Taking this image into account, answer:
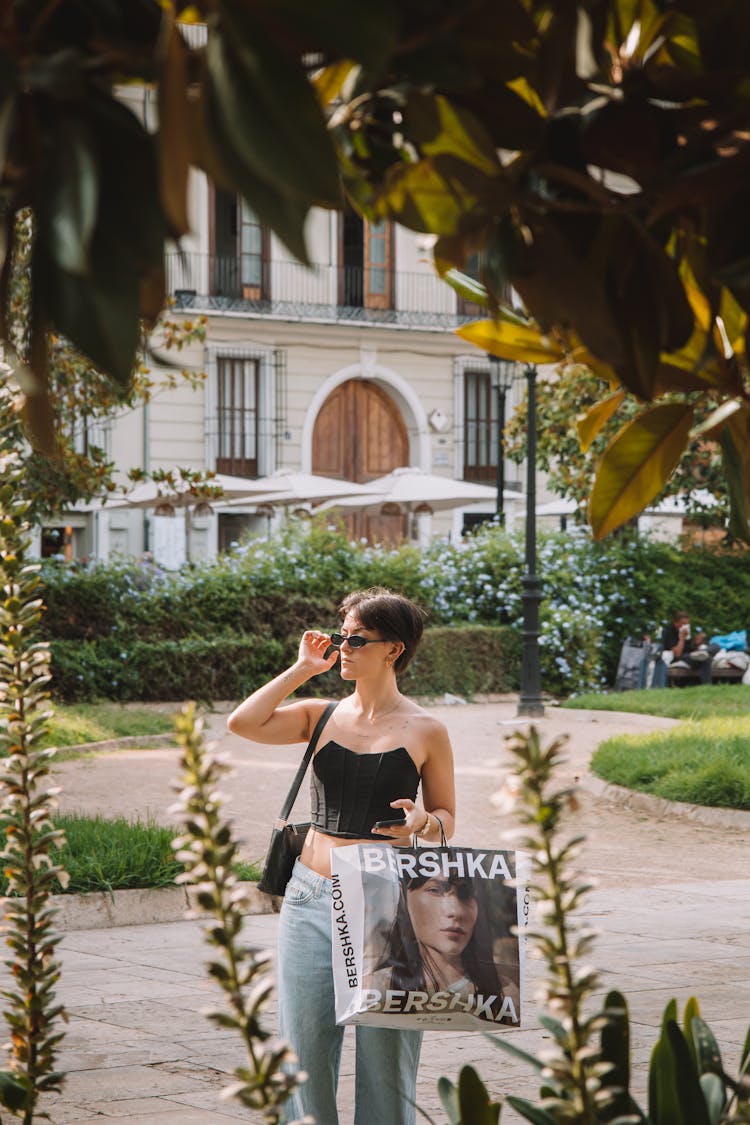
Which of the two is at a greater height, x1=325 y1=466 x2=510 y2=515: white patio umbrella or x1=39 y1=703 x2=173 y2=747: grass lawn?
x1=325 y1=466 x2=510 y2=515: white patio umbrella

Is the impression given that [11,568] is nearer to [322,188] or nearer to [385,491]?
[322,188]

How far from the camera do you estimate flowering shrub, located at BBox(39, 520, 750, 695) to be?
72.0 ft

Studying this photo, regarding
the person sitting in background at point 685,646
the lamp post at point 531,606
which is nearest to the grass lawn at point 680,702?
the lamp post at point 531,606

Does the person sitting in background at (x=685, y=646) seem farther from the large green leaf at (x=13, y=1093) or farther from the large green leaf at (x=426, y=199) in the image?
the large green leaf at (x=426, y=199)

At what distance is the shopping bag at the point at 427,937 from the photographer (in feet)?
11.8

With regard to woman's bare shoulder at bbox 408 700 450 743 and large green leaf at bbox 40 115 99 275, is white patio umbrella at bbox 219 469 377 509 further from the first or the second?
large green leaf at bbox 40 115 99 275

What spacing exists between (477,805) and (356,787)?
30.9 ft

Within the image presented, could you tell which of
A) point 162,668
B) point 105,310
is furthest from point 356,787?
point 162,668

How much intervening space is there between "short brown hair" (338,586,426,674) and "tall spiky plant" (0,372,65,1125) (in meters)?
2.98

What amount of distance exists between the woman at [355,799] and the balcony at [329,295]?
105 feet

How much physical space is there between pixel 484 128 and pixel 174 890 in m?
8.32

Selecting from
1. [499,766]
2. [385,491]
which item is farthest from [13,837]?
[385,491]

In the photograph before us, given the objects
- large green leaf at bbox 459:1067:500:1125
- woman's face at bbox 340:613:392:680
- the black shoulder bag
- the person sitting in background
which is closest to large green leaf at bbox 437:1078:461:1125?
large green leaf at bbox 459:1067:500:1125

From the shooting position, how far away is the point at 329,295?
39.6m
